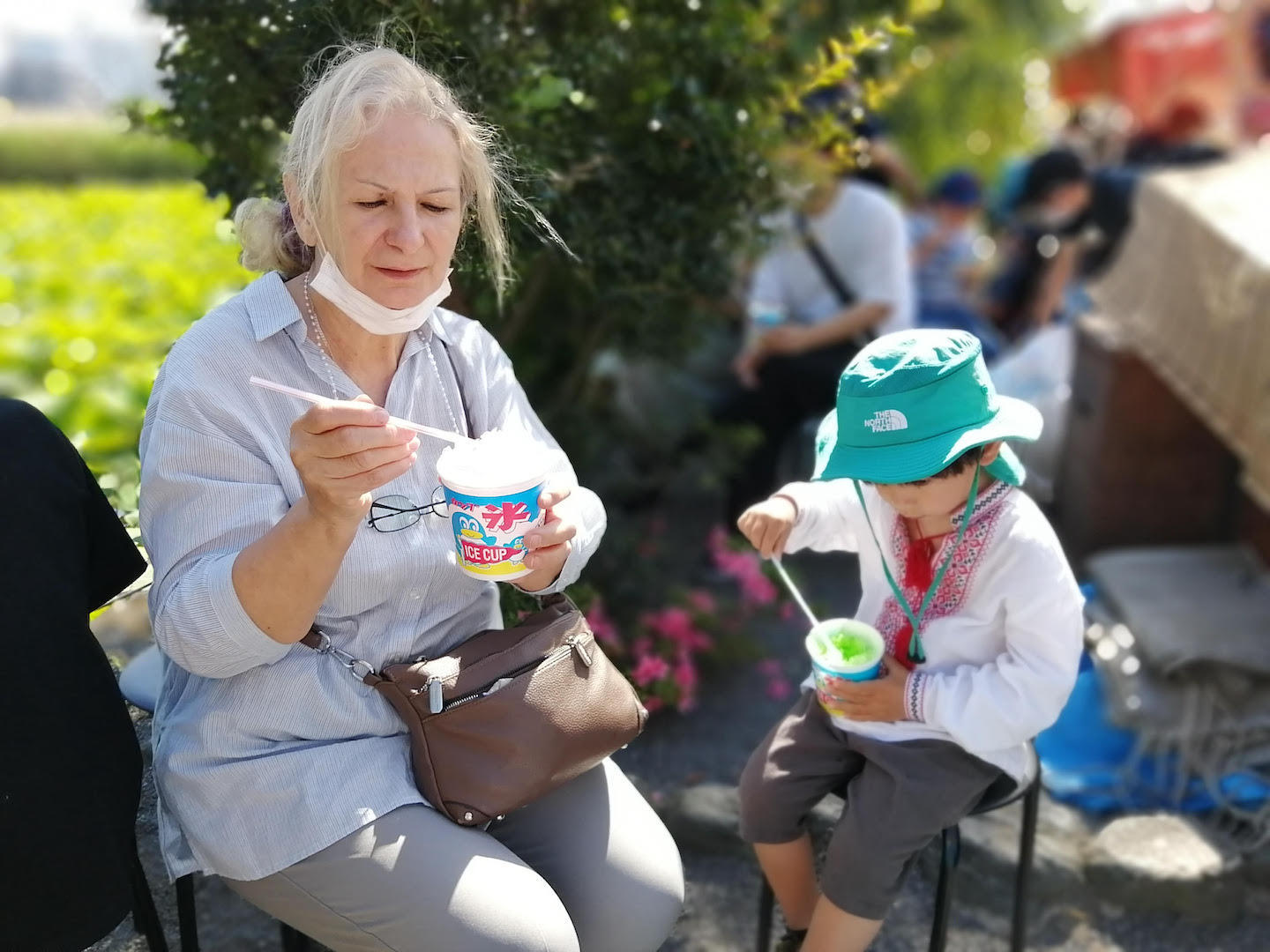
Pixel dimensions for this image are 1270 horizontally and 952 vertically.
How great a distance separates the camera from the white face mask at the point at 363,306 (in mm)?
1780

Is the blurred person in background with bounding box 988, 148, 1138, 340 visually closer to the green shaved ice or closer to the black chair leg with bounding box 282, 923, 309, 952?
the green shaved ice

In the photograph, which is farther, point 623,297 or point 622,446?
point 622,446

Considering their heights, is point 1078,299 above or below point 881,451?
below

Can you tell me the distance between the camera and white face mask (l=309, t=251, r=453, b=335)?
1780 millimetres

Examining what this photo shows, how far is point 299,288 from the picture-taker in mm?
1871

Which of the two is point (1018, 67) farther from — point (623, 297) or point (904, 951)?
point (904, 951)

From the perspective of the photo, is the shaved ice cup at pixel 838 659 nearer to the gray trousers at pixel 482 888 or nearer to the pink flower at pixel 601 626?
the gray trousers at pixel 482 888

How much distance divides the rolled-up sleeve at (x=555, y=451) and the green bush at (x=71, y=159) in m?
24.7

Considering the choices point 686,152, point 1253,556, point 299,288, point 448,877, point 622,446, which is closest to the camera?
point 448,877

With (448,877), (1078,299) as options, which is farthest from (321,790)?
(1078,299)

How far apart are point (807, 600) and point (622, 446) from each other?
3.78 ft

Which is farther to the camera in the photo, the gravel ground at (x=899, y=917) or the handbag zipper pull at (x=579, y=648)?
the gravel ground at (x=899, y=917)

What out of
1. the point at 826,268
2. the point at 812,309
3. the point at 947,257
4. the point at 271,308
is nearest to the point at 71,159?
the point at 947,257

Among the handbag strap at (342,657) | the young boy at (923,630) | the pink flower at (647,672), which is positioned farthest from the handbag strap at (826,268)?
the handbag strap at (342,657)
